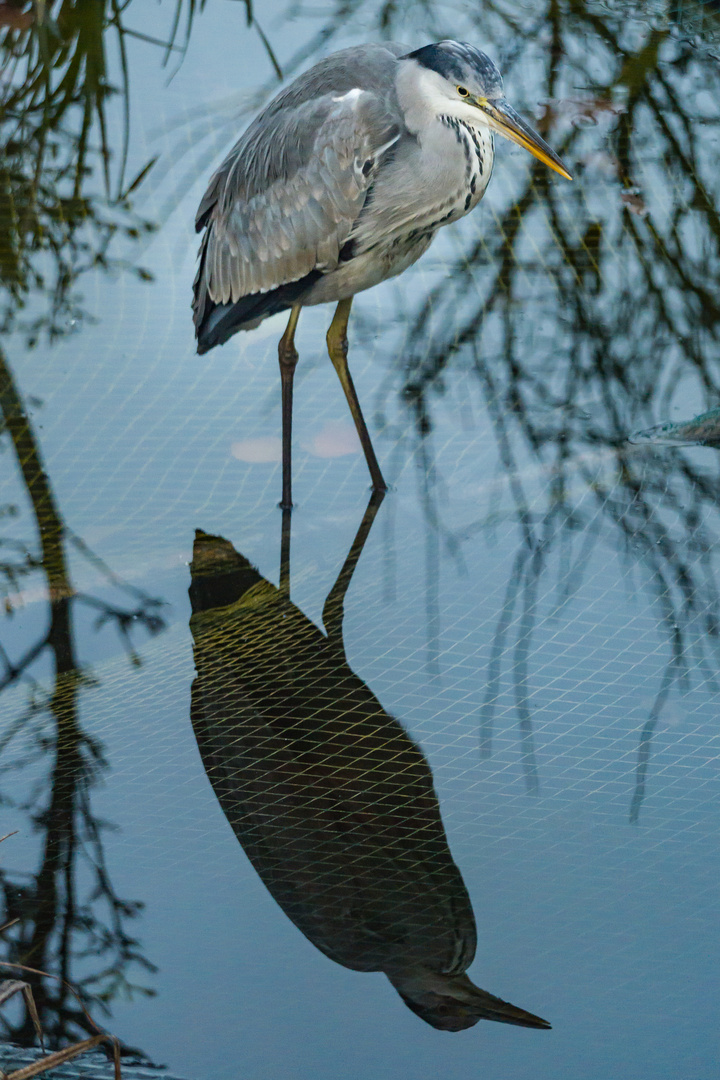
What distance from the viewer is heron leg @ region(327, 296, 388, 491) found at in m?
3.47

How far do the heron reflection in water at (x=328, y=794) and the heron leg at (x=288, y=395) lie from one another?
289mm

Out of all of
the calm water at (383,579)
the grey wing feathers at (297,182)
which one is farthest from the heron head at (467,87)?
the calm water at (383,579)

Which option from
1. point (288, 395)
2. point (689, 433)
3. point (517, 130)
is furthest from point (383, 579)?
point (517, 130)

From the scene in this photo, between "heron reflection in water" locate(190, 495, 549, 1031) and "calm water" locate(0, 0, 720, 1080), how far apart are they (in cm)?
1

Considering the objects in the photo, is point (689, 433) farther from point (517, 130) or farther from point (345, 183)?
point (345, 183)

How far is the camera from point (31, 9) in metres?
5.22

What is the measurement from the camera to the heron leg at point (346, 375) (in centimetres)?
347

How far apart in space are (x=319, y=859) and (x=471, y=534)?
45.4 inches

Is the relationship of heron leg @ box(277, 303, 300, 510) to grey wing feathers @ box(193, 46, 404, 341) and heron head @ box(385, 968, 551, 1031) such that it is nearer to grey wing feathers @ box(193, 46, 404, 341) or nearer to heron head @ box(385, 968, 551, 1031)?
grey wing feathers @ box(193, 46, 404, 341)

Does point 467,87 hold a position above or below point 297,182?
above

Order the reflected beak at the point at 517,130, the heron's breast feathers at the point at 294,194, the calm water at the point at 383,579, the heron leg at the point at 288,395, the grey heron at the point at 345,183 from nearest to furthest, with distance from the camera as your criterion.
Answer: the calm water at the point at 383,579 < the reflected beak at the point at 517,130 < the grey heron at the point at 345,183 < the heron's breast feathers at the point at 294,194 < the heron leg at the point at 288,395

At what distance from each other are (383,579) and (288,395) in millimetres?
686

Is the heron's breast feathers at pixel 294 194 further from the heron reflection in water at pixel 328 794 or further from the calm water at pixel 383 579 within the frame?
the heron reflection in water at pixel 328 794

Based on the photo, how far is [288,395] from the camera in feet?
11.6
